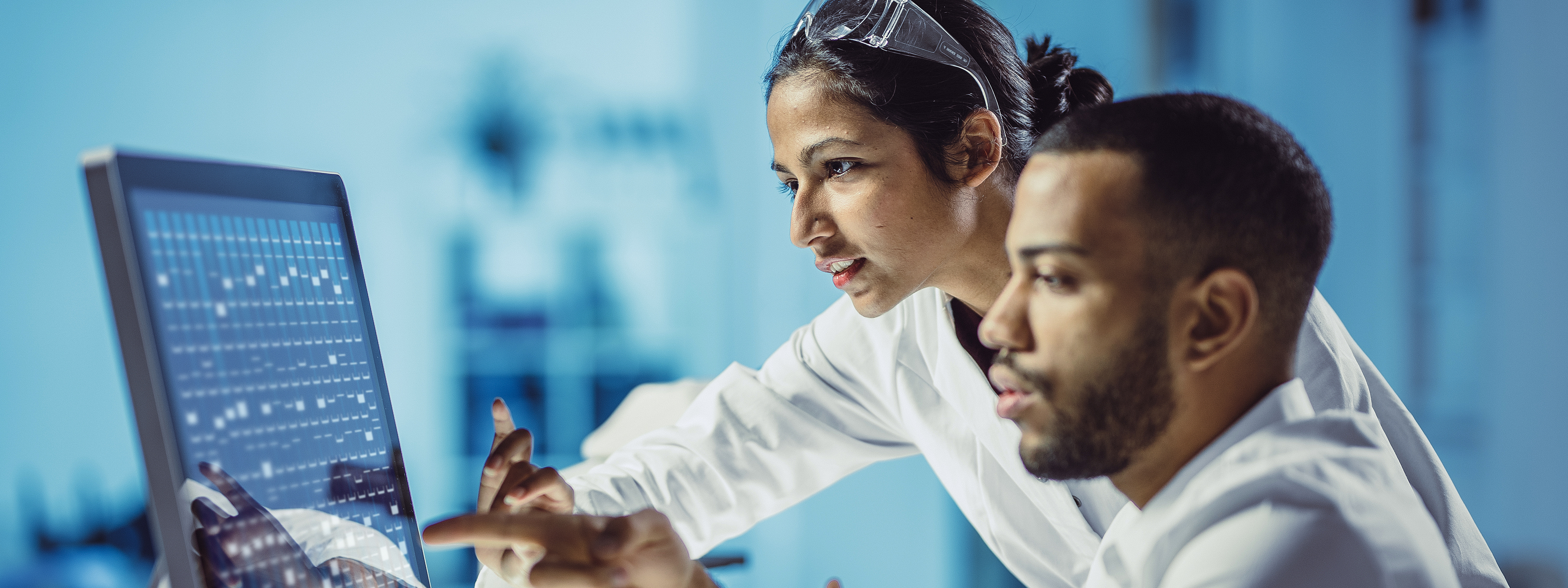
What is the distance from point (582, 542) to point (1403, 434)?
0.80 metres

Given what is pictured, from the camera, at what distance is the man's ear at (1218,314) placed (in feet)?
2.03

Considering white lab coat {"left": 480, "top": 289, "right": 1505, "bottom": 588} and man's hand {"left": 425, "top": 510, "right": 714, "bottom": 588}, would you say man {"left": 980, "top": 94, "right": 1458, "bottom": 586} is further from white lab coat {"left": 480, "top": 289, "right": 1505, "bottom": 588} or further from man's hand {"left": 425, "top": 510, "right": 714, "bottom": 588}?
white lab coat {"left": 480, "top": 289, "right": 1505, "bottom": 588}

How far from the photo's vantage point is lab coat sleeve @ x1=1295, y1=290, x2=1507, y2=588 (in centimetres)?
87

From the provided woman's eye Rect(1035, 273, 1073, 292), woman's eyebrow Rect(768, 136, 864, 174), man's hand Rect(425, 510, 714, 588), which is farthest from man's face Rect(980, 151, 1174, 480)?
woman's eyebrow Rect(768, 136, 864, 174)

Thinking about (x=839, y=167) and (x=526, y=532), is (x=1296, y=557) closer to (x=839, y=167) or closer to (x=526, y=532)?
(x=526, y=532)

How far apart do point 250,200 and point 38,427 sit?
3136 mm

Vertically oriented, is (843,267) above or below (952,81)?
below

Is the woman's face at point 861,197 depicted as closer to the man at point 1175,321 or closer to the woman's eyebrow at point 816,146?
the woman's eyebrow at point 816,146

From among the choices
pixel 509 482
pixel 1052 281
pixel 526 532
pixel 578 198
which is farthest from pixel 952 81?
pixel 578 198

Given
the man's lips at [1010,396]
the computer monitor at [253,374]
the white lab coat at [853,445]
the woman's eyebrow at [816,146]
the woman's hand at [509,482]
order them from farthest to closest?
the white lab coat at [853,445]
the woman's eyebrow at [816,146]
the woman's hand at [509,482]
the man's lips at [1010,396]
the computer monitor at [253,374]

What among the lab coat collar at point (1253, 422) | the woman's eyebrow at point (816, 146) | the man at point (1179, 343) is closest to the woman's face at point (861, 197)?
the woman's eyebrow at point (816, 146)

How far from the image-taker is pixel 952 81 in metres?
1.11

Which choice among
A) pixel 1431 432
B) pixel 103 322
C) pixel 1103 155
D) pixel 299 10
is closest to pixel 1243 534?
pixel 1103 155

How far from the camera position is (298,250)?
613mm
